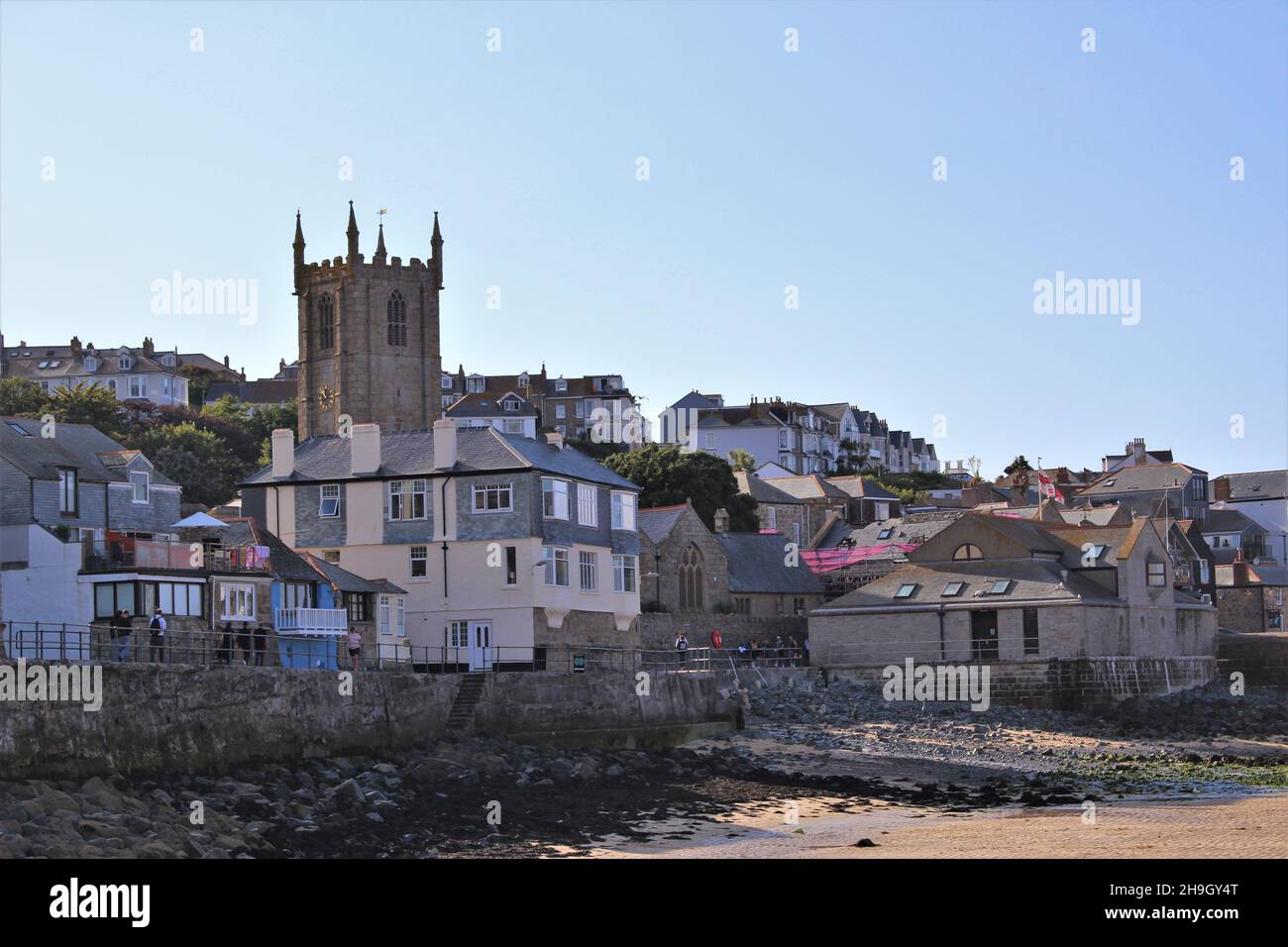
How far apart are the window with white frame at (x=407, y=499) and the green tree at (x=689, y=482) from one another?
124 ft

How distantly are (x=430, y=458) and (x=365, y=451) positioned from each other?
225 centimetres

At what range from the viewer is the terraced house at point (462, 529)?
55.0m

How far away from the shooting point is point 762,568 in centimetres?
7919

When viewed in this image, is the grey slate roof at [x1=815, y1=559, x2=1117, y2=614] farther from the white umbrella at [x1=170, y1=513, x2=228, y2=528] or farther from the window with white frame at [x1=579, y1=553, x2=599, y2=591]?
the white umbrella at [x1=170, y1=513, x2=228, y2=528]

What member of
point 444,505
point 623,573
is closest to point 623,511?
point 623,573

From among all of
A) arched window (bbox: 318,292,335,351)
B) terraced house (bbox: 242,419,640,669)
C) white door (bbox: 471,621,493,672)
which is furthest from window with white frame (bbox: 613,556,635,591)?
arched window (bbox: 318,292,335,351)

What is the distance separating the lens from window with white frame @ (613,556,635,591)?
197ft

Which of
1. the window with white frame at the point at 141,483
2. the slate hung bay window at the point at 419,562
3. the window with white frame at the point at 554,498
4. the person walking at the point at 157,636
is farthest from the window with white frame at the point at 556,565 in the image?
the person walking at the point at 157,636

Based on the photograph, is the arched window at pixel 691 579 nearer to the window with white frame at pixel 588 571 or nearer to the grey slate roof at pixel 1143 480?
the window with white frame at pixel 588 571

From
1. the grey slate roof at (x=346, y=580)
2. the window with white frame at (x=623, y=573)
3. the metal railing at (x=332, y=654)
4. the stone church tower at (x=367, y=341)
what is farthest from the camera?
the stone church tower at (x=367, y=341)

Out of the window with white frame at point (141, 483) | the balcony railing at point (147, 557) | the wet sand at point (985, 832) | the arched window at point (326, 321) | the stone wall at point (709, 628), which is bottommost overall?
the wet sand at point (985, 832)

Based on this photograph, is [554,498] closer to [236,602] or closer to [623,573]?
[623,573]
